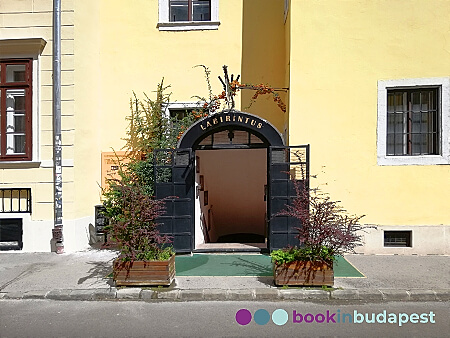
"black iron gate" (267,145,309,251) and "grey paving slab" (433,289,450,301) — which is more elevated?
"black iron gate" (267,145,309,251)

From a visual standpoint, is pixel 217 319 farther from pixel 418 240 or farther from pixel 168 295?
pixel 418 240

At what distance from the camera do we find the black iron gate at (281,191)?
8.02m

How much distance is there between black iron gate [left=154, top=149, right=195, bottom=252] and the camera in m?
8.16

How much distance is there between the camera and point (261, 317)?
16.9 ft

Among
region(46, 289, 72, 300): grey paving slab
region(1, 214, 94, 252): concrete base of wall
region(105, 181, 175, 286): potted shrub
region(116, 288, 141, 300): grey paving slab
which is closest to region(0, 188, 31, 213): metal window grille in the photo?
region(1, 214, 94, 252): concrete base of wall

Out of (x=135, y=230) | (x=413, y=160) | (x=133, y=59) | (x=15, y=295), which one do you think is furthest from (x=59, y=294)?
(x=413, y=160)

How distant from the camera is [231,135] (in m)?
8.36

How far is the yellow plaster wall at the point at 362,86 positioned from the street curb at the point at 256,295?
2642 mm

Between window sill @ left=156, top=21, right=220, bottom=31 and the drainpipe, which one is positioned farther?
window sill @ left=156, top=21, right=220, bottom=31

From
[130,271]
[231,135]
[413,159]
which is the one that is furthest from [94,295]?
[413,159]

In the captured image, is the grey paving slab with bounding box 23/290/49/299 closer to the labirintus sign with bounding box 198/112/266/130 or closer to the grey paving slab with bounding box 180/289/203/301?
the grey paving slab with bounding box 180/289/203/301

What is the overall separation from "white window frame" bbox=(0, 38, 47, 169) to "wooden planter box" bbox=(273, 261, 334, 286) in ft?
21.1

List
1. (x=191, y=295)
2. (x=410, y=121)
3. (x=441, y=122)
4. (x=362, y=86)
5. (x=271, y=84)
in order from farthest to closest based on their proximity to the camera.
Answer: (x=271, y=84), (x=410, y=121), (x=362, y=86), (x=441, y=122), (x=191, y=295)

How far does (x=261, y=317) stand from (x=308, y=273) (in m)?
1.18
